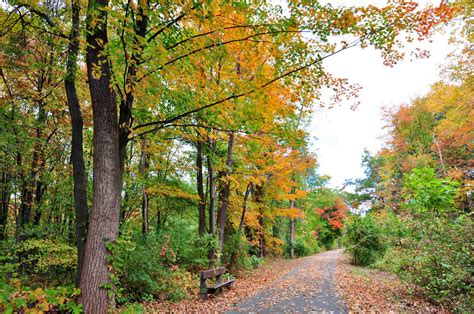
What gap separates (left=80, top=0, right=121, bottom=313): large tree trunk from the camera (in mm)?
3877

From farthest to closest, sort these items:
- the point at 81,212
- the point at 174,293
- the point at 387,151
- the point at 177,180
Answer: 1. the point at 387,151
2. the point at 177,180
3. the point at 174,293
4. the point at 81,212

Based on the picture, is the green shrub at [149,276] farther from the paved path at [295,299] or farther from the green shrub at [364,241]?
the green shrub at [364,241]

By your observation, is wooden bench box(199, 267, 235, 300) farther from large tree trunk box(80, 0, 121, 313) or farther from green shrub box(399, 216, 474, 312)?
green shrub box(399, 216, 474, 312)

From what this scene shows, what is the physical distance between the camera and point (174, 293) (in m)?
6.75

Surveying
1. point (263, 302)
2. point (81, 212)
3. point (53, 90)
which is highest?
point (53, 90)

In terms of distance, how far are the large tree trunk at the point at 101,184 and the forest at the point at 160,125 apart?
0.02m

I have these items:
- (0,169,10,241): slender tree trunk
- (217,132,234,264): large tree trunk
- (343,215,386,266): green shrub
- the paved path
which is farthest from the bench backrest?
(343,215,386,266): green shrub

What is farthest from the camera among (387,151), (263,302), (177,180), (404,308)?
(387,151)

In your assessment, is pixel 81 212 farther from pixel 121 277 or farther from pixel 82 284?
pixel 121 277

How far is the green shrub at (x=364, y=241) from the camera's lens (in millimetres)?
13117

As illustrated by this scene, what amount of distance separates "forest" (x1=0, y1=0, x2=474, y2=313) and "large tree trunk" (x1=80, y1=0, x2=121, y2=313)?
22 mm

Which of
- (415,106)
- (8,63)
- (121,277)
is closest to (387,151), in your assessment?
(415,106)

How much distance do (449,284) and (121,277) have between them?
7261mm

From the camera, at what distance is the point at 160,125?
577 cm
